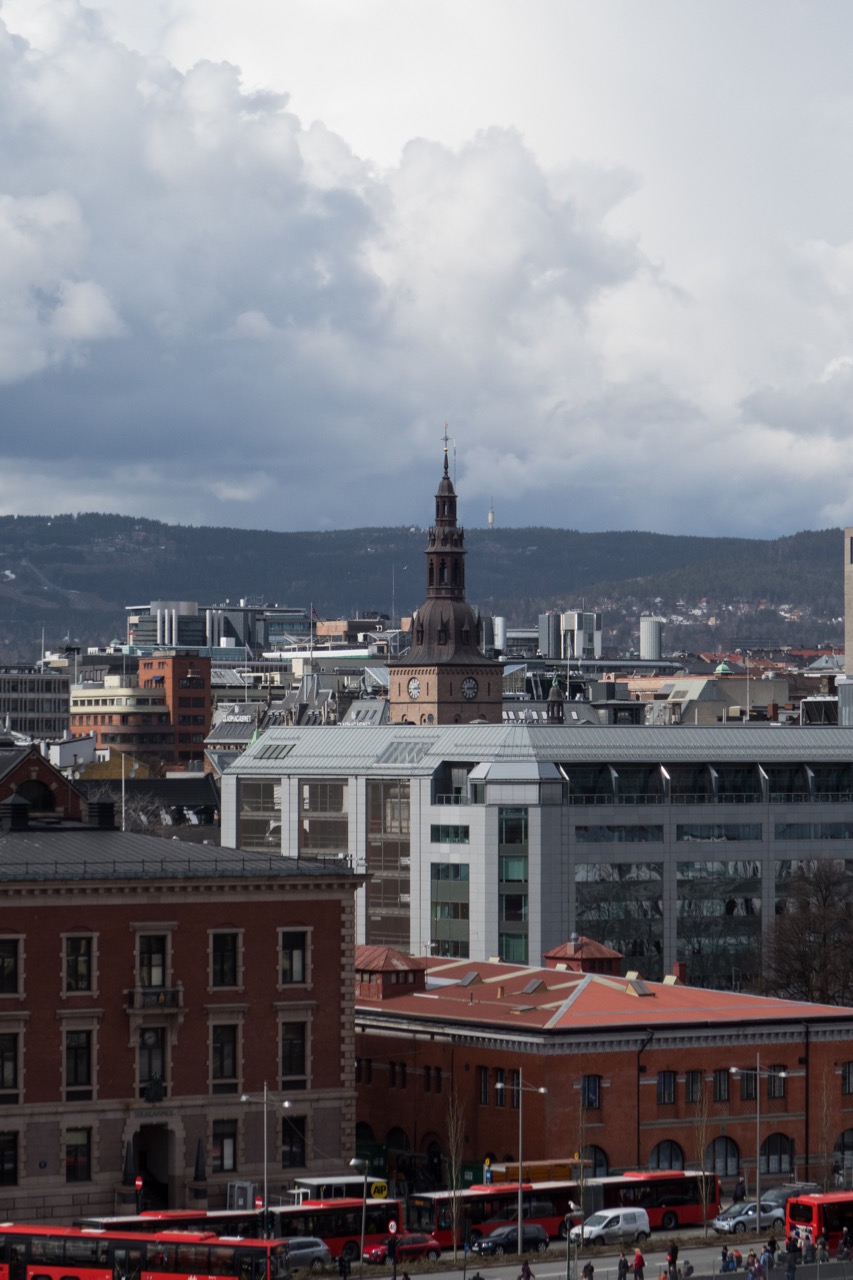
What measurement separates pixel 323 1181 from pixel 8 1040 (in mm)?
13406

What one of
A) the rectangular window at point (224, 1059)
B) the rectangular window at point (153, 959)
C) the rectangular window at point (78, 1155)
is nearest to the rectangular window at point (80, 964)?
the rectangular window at point (153, 959)

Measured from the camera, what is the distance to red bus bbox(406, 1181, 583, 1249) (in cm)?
10706

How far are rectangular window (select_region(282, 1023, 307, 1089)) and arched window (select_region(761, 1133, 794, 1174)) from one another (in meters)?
24.4

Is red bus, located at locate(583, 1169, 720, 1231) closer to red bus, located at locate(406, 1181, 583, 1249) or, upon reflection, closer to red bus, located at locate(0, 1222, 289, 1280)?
red bus, located at locate(406, 1181, 583, 1249)

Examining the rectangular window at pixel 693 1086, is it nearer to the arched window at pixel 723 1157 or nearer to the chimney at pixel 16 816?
the arched window at pixel 723 1157

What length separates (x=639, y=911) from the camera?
178875 millimetres

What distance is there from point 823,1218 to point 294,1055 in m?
21.8

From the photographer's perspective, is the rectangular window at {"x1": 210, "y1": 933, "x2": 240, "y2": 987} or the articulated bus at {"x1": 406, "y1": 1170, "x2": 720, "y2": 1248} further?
the rectangular window at {"x1": 210, "y1": 933, "x2": 240, "y2": 987}

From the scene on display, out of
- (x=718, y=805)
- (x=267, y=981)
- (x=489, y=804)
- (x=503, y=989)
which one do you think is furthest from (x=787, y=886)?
(x=267, y=981)

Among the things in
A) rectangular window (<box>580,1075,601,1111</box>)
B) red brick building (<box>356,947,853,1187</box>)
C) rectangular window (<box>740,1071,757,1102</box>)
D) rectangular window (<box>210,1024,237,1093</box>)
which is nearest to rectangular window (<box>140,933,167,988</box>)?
rectangular window (<box>210,1024,237,1093</box>)

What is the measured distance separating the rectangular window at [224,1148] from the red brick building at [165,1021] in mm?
55

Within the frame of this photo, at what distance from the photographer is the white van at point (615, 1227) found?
107438 mm

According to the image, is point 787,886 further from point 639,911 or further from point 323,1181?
point 323,1181

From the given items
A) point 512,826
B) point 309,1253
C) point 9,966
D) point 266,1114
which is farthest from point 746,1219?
point 512,826
